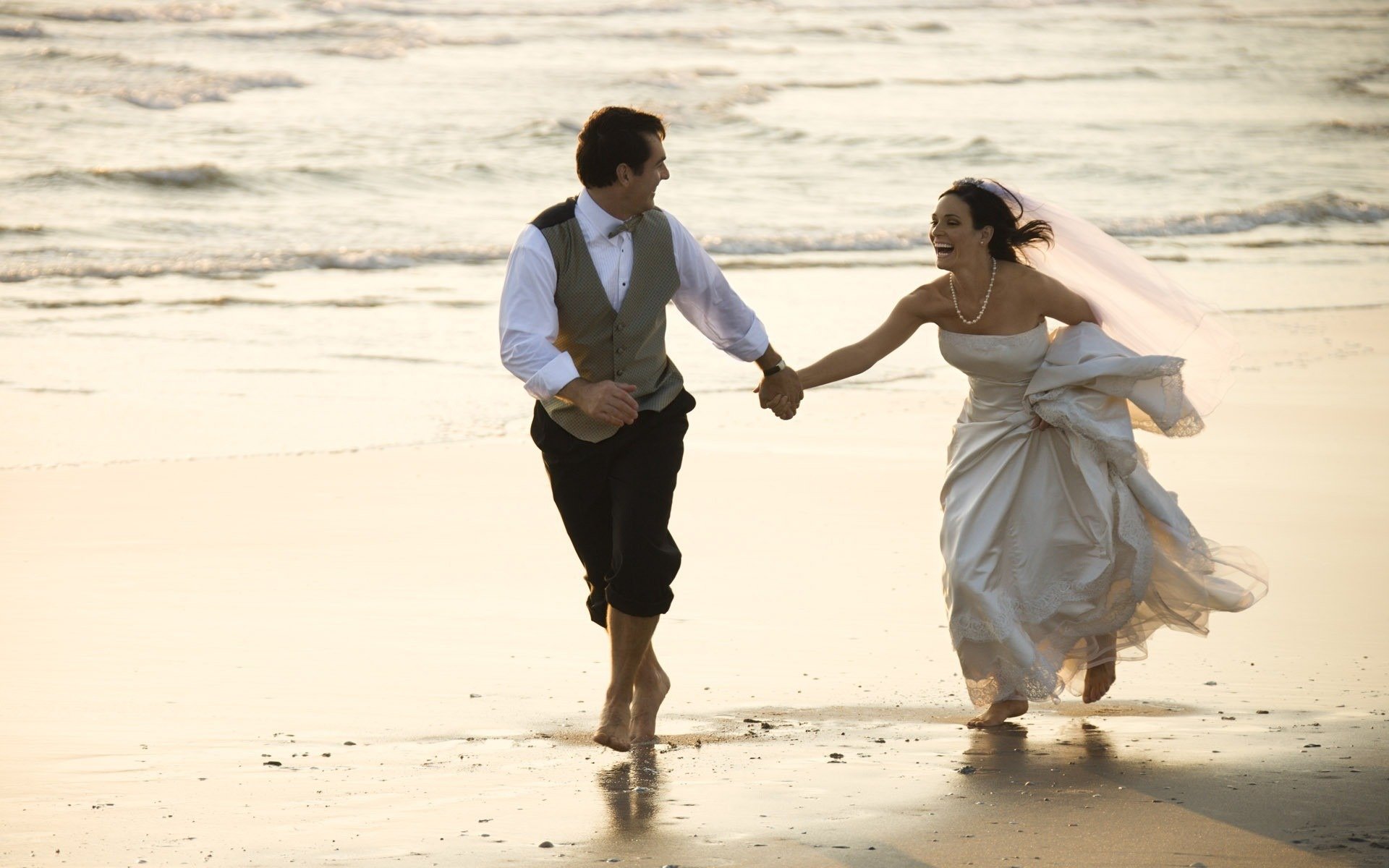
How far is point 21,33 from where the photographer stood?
1323 inches

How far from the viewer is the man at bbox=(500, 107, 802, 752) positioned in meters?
4.59

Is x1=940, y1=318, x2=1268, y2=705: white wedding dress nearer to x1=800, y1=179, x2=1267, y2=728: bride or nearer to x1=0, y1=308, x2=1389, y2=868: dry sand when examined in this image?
x1=800, y1=179, x2=1267, y2=728: bride

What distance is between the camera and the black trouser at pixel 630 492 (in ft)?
15.4

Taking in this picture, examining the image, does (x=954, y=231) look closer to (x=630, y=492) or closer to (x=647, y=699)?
(x=630, y=492)

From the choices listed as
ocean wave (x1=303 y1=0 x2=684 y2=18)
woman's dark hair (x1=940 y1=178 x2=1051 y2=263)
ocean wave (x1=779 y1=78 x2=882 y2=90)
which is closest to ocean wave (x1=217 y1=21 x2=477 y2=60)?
ocean wave (x1=303 y1=0 x2=684 y2=18)

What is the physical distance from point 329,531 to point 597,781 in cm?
308

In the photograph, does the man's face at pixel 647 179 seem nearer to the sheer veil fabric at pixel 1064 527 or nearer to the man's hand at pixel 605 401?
the man's hand at pixel 605 401

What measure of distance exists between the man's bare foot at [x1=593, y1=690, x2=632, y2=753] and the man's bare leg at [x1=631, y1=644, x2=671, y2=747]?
66 millimetres

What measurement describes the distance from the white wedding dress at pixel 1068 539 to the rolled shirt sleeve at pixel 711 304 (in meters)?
0.64

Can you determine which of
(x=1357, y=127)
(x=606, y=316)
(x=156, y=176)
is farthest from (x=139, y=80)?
(x=606, y=316)

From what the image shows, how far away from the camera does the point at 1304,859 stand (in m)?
3.63

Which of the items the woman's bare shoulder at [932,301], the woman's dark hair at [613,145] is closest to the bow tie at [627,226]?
the woman's dark hair at [613,145]

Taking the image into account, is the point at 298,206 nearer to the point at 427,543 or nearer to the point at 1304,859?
the point at 427,543

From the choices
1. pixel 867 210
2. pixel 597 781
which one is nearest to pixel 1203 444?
pixel 597 781
